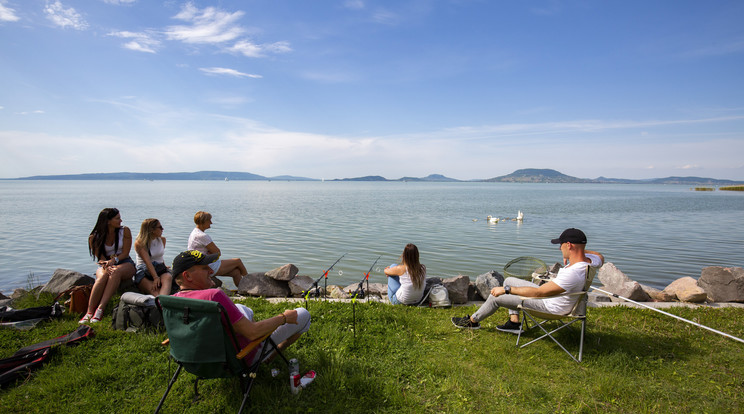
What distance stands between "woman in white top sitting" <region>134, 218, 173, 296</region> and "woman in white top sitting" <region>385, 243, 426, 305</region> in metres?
4.17

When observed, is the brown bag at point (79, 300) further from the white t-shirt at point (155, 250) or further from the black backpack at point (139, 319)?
the black backpack at point (139, 319)

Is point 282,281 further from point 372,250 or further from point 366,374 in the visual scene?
point 372,250

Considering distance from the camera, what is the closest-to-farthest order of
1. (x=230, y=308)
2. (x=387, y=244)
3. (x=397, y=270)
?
(x=230, y=308), (x=397, y=270), (x=387, y=244)

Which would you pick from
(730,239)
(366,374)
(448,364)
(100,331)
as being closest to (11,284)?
(100,331)

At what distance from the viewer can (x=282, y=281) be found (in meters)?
8.48

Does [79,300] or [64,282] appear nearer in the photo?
[79,300]

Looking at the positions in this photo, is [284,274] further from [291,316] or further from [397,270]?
[291,316]

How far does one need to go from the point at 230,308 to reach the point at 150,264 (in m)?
4.34

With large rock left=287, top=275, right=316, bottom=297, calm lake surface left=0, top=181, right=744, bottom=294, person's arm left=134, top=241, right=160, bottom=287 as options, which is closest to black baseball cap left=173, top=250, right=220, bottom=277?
person's arm left=134, top=241, right=160, bottom=287

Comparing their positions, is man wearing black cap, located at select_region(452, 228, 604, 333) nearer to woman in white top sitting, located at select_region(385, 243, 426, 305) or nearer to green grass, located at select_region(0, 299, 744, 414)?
green grass, located at select_region(0, 299, 744, 414)

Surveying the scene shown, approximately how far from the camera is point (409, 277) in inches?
276

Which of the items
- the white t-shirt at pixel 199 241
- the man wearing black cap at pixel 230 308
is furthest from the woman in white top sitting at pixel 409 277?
the white t-shirt at pixel 199 241

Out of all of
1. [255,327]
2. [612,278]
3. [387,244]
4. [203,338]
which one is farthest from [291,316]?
[387,244]

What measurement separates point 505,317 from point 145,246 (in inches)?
256
